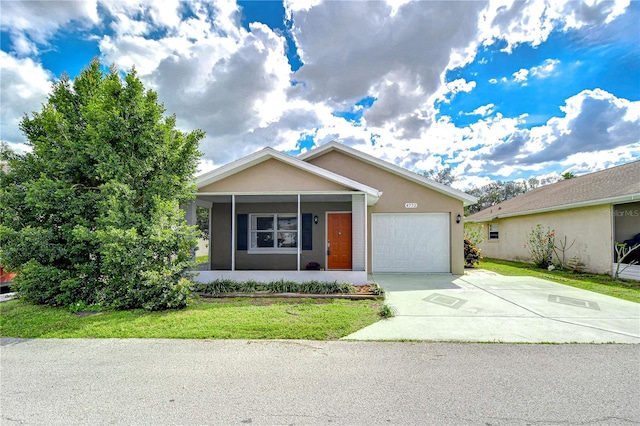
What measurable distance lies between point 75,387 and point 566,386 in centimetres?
547

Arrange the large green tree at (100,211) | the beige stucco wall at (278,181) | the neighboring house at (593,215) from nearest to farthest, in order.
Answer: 1. the large green tree at (100,211)
2. the beige stucco wall at (278,181)
3. the neighboring house at (593,215)

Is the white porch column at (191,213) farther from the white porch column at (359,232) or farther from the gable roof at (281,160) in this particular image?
the white porch column at (359,232)

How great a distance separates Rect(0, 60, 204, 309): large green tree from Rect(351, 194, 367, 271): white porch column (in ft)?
15.7

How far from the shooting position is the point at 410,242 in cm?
1140

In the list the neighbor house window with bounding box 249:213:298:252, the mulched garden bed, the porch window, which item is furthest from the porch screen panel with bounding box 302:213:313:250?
the porch window

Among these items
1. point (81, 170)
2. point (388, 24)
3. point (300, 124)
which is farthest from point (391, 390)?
point (300, 124)

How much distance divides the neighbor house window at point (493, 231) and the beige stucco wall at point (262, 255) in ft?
42.6

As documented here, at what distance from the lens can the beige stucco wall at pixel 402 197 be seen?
36.5 feet

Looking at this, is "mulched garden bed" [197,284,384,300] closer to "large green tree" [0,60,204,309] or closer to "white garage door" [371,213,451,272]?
"large green tree" [0,60,204,309]

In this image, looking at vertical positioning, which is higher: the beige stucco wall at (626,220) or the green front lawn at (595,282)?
the beige stucco wall at (626,220)

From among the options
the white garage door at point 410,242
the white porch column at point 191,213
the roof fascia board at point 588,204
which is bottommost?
the white garage door at point 410,242

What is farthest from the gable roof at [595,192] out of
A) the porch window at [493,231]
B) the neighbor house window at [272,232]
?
the neighbor house window at [272,232]

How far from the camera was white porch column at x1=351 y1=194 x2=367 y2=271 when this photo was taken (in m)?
8.89

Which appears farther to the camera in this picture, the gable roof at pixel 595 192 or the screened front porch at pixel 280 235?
the screened front porch at pixel 280 235
